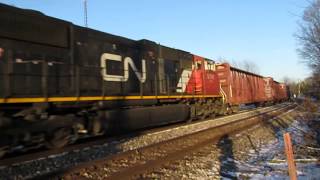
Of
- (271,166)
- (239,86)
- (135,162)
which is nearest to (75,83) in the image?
(135,162)

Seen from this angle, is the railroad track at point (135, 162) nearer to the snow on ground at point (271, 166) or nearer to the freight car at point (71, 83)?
the snow on ground at point (271, 166)

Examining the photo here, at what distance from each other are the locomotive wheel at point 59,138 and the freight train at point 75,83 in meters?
0.02

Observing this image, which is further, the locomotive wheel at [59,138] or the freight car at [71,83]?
the locomotive wheel at [59,138]

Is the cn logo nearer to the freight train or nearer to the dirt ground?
the freight train

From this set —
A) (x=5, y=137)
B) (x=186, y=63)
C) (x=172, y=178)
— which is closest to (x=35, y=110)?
(x=5, y=137)

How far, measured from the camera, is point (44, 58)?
9.77m

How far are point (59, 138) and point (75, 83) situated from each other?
5.59ft

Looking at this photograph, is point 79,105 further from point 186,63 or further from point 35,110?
point 186,63

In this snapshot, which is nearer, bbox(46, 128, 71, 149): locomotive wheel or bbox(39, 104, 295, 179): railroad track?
bbox(39, 104, 295, 179): railroad track

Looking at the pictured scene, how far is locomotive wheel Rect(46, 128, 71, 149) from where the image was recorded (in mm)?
9391

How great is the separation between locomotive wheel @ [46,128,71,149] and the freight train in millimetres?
24

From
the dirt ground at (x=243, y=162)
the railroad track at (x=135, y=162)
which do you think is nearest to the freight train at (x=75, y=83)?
the railroad track at (x=135, y=162)

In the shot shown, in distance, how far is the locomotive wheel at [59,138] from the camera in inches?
370

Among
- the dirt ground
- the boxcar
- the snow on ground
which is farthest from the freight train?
the boxcar
